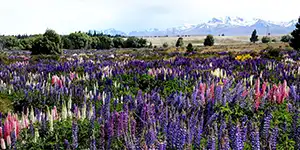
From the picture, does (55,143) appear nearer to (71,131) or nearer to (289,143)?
(71,131)

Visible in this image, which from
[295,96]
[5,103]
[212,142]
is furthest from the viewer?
[5,103]

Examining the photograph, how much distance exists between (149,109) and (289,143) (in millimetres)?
2208

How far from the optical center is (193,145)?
4777 millimetres

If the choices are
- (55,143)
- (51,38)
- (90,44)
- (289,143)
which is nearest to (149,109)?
(55,143)

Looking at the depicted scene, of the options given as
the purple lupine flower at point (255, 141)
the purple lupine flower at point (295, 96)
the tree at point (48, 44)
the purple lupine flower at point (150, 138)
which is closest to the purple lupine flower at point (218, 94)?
the purple lupine flower at point (295, 96)

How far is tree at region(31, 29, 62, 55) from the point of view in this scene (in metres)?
32.4

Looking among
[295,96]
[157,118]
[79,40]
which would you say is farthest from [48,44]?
[79,40]

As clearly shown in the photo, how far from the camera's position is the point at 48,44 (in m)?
32.2

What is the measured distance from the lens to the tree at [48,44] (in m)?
32.4

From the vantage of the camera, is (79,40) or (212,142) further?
(79,40)

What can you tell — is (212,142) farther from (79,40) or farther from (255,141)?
(79,40)

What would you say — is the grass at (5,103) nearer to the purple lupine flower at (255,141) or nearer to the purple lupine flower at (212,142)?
the purple lupine flower at (212,142)

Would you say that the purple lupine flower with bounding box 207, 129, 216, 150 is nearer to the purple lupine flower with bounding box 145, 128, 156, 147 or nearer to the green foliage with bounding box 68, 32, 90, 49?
the purple lupine flower with bounding box 145, 128, 156, 147

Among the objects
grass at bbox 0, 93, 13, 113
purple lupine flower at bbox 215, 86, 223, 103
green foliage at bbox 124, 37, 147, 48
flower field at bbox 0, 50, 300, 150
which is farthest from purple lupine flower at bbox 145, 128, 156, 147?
green foliage at bbox 124, 37, 147, 48
